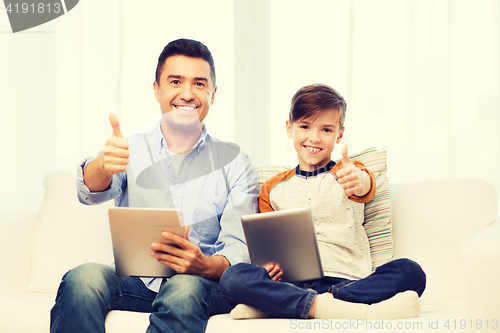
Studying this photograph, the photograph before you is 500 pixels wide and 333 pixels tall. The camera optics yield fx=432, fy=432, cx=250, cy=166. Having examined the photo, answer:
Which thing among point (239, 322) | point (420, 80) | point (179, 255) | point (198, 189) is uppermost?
point (420, 80)

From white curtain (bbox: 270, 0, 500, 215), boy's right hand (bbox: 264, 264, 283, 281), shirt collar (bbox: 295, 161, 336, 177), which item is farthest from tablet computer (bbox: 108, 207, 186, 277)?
white curtain (bbox: 270, 0, 500, 215)

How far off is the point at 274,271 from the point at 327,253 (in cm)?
20

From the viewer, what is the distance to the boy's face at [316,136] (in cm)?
140

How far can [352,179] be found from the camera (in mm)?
1228

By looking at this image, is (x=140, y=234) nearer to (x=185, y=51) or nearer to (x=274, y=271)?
(x=274, y=271)

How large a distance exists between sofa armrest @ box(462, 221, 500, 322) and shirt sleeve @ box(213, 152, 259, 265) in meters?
0.58

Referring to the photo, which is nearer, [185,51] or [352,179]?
[352,179]

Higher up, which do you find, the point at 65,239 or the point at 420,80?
the point at 420,80

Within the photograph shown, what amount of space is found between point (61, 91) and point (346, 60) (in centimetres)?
144

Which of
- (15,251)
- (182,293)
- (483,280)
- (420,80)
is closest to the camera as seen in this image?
(483,280)

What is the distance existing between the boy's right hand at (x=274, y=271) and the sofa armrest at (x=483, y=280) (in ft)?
1.47

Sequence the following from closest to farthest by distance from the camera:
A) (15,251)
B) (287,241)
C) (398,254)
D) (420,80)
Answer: (287,241)
(398,254)
(15,251)
(420,80)

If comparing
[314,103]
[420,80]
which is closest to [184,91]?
[314,103]

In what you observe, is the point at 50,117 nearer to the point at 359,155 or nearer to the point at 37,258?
the point at 37,258
